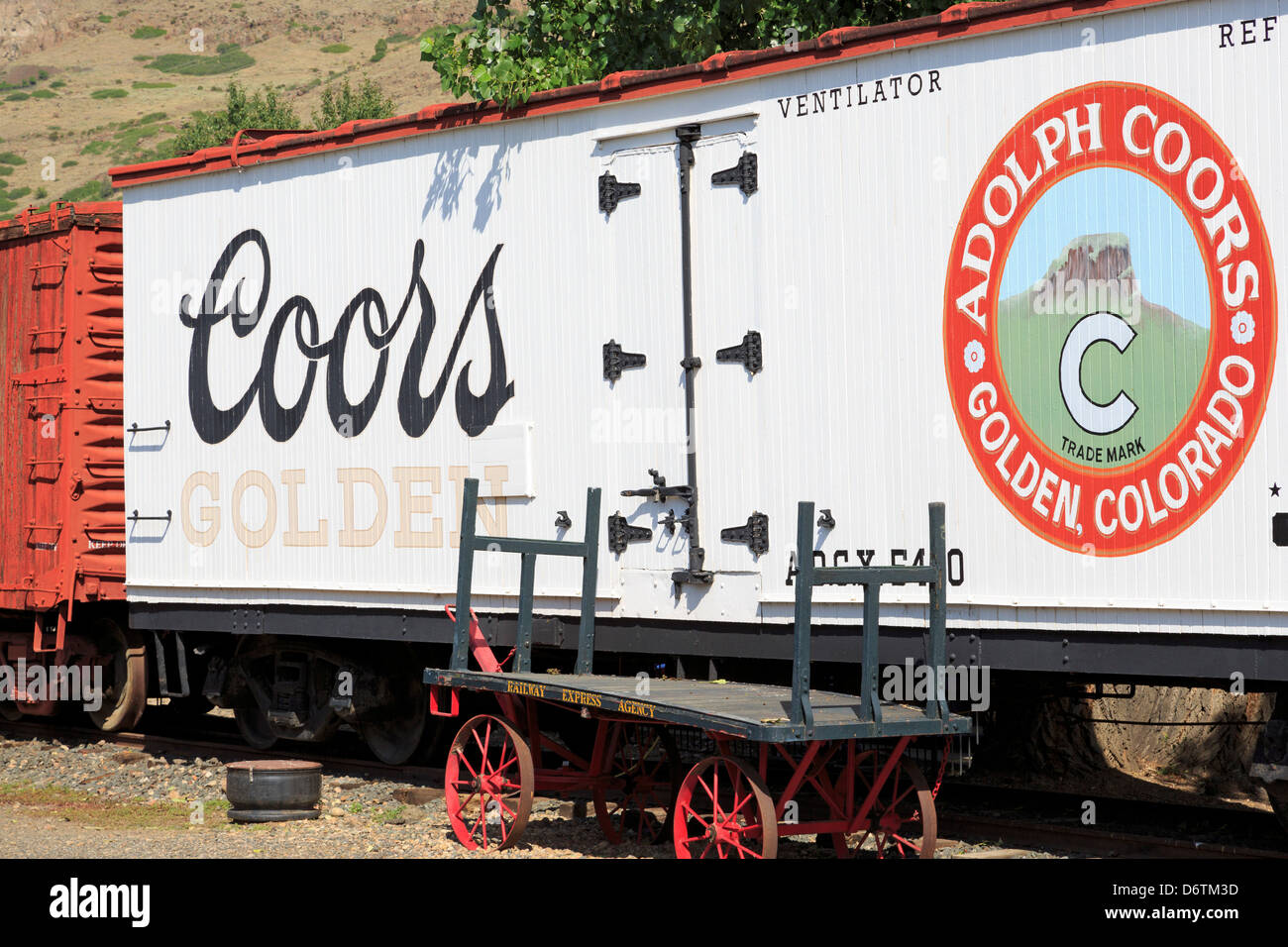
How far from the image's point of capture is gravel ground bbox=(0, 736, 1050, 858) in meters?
8.48

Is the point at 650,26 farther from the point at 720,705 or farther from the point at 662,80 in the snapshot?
the point at 720,705

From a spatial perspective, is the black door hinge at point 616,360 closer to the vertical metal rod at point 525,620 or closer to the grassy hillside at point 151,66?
the vertical metal rod at point 525,620

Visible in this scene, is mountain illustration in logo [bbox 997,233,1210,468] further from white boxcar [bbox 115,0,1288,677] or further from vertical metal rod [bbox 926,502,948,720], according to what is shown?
vertical metal rod [bbox 926,502,948,720]

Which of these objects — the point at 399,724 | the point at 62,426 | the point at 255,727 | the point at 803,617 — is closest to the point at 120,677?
the point at 255,727

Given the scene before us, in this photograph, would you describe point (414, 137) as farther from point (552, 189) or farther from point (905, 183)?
point (905, 183)

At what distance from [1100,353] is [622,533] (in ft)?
10.1

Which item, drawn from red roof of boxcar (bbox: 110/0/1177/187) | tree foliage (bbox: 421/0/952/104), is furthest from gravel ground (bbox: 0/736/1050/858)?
tree foliage (bbox: 421/0/952/104)

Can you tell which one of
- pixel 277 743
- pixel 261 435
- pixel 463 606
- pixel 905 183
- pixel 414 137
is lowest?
pixel 277 743

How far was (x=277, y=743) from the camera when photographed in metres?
12.5

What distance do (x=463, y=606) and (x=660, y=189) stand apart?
2.68 metres

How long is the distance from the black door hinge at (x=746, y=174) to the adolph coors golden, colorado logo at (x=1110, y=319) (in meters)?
1.33

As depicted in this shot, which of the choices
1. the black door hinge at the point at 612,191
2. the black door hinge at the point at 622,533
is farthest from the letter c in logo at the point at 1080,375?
the black door hinge at the point at 612,191

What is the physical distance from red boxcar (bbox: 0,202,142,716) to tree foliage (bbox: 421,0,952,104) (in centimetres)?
354
